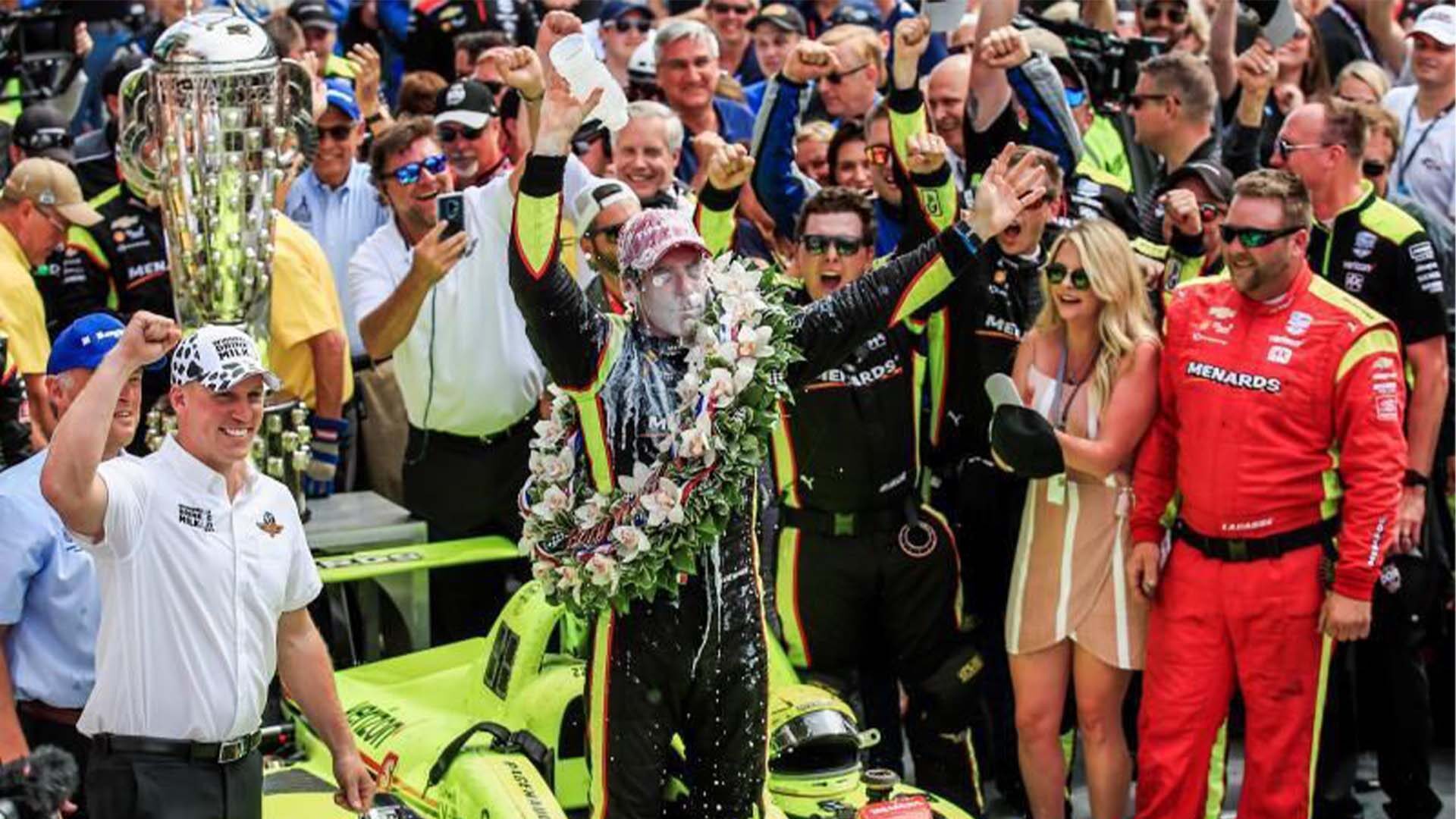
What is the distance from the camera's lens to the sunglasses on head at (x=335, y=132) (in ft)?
31.7

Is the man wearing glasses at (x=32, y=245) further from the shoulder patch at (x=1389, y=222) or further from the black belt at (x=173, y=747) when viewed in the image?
the shoulder patch at (x=1389, y=222)

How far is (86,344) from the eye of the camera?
605 centimetres

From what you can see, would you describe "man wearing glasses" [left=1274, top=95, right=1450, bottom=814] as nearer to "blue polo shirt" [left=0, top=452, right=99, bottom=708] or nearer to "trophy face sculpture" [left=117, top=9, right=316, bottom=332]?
"trophy face sculpture" [left=117, top=9, right=316, bottom=332]

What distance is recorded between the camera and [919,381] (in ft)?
25.5

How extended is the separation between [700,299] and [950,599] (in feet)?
7.35

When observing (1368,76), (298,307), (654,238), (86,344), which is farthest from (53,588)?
(1368,76)

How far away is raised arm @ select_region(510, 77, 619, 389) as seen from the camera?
5566mm

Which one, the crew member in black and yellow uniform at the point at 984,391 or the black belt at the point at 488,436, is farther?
the black belt at the point at 488,436

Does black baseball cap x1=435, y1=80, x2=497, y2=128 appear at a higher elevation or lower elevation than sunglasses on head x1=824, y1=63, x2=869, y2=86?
lower

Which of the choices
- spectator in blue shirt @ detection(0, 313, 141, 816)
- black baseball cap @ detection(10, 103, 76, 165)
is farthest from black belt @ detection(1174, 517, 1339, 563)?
black baseball cap @ detection(10, 103, 76, 165)

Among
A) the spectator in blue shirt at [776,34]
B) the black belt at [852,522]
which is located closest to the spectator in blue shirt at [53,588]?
the black belt at [852,522]

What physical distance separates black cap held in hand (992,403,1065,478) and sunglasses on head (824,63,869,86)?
109 inches

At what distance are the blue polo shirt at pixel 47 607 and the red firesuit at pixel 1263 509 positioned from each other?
3416 millimetres

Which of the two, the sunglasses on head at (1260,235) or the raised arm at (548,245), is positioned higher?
the raised arm at (548,245)
